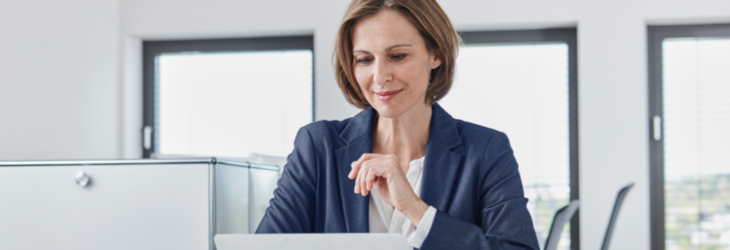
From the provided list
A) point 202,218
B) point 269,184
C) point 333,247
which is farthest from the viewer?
point 269,184

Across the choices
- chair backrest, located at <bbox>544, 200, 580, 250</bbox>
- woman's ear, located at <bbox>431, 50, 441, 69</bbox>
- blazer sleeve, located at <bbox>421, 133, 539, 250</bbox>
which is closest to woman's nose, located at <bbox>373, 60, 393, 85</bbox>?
woman's ear, located at <bbox>431, 50, 441, 69</bbox>

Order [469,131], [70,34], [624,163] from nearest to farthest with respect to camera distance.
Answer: [469,131] < [70,34] < [624,163]

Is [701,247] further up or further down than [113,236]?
further down

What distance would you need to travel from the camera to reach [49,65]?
271 cm

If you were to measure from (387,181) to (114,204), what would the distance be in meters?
0.77

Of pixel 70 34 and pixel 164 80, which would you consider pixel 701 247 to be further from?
pixel 70 34

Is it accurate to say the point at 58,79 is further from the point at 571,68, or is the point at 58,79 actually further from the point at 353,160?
the point at 571,68

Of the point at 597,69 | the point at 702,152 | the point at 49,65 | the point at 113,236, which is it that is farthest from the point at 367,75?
the point at 702,152

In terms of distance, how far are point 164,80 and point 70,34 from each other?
0.80m

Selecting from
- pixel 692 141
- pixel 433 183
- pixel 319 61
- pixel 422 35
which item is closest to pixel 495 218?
pixel 433 183

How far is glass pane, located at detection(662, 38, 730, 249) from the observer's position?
10.6 feet

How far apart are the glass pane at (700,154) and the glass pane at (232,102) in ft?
6.69

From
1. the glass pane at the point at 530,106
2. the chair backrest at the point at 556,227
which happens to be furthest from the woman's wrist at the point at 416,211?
the glass pane at the point at 530,106

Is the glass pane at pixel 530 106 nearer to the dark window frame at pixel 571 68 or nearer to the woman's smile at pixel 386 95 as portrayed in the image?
the dark window frame at pixel 571 68
